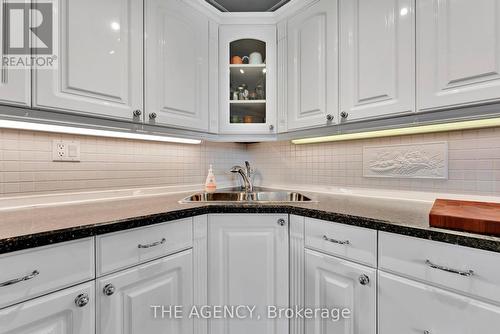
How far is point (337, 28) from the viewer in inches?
53.3

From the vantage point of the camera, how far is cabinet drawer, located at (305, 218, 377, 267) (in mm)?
946

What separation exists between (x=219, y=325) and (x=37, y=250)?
2.99 feet

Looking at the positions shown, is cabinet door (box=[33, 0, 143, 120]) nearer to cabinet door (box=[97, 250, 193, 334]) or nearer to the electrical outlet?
the electrical outlet

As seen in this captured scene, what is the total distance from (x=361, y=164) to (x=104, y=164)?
1.55m

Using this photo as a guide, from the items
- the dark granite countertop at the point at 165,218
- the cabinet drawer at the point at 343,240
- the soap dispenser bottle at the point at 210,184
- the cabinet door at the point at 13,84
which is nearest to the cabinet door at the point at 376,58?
the dark granite countertop at the point at 165,218

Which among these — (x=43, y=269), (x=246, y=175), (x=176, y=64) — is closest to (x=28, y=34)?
(x=176, y=64)

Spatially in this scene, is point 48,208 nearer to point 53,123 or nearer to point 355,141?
point 53,123

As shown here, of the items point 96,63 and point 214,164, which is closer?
point 96,63

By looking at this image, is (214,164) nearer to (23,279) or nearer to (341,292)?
(341,292)

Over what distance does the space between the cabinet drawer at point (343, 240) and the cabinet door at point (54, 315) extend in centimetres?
88

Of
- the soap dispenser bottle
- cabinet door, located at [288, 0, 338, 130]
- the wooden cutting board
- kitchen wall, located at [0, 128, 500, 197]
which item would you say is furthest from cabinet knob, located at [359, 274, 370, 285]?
the soap dispenser bottle

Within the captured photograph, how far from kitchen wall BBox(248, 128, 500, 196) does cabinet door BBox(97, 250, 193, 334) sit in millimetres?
1051

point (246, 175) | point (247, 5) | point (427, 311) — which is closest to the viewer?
point (427, 311)

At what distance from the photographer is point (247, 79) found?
5.87ft
